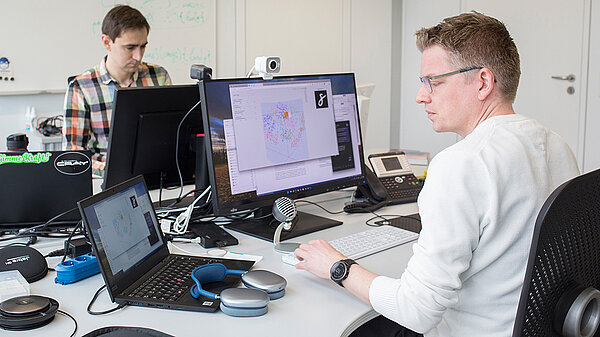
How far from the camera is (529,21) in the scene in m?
4.22

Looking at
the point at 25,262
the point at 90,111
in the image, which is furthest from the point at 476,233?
the point at 90,111

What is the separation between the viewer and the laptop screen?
1236 millimetres

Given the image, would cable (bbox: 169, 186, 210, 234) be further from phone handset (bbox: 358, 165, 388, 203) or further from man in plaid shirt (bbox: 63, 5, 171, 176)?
man in plaid shirt (bbox: 63, 5, 171, 176)

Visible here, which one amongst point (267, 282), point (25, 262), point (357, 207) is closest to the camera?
point (267, 282)

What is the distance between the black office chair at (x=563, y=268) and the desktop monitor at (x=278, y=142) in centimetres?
85

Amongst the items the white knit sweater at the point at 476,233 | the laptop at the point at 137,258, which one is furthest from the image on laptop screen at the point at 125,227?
the white knit sweater at the point at 476,233

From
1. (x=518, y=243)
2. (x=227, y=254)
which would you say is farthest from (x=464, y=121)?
(x=227, y=254)

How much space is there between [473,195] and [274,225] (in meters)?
0.84

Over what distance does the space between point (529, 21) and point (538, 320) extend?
12.0 ft

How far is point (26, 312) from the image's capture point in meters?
1.17

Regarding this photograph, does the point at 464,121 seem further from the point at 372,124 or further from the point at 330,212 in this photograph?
the point at 372,124

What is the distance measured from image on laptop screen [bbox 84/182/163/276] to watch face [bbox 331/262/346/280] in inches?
17.6

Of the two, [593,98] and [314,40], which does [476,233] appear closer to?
[593,98]

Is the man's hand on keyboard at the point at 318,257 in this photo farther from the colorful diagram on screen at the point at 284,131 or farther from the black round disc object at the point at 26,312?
the black round disc object at the point at 26,312
